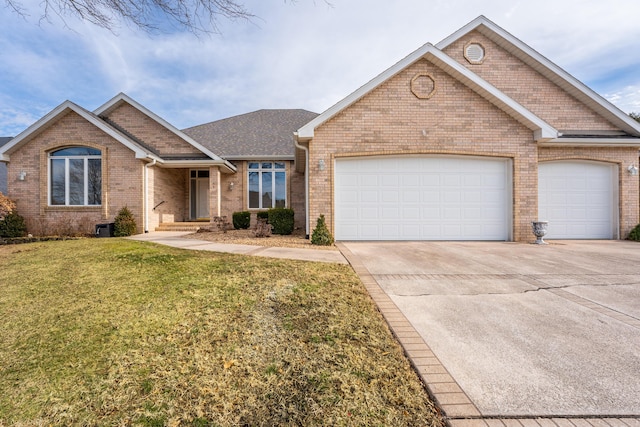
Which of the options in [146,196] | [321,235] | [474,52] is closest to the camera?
[321,235]

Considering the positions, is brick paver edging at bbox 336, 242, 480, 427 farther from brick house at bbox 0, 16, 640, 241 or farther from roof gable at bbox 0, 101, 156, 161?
roof gable at bbox 0, 101, 156, 161

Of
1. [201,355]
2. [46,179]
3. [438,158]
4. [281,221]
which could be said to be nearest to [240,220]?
[281,221]

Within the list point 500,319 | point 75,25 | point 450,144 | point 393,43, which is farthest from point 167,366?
point 393,43

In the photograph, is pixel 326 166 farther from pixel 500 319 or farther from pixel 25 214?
pixel 25 214

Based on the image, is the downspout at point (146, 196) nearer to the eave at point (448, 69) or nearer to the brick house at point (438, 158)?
the brick house at point (438, 158)

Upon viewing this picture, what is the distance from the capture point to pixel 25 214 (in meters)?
11.3

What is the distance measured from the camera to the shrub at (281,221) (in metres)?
10.9

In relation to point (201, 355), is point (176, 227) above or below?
above

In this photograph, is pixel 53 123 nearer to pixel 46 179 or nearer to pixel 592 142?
pixel 46 179

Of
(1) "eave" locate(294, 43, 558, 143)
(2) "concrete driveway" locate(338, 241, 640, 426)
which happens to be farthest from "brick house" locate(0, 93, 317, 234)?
(2) "concrete driveway" locate(338, 241, 640, 426)

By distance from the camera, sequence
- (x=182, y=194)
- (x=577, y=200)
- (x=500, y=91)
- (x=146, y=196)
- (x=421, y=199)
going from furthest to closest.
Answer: (x=182, y=194) < (x=146, y=196) < (x=577, y=200) < (x=500, y=91) < (x=421, y=199)

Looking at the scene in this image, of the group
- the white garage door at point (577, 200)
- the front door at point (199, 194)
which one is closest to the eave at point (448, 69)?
the white garage door at point (577, 200)

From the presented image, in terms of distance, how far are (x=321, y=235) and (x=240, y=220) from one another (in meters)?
6.79

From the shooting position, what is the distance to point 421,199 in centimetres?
913
